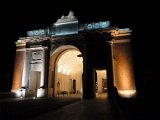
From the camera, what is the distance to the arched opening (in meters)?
26.0

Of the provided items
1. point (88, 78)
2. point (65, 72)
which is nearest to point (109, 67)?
point (88, 78)

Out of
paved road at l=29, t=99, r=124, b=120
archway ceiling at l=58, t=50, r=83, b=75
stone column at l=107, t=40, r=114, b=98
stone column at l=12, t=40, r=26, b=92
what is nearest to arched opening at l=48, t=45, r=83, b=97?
archway ceiling at l=58, t=50, r=83, b=75

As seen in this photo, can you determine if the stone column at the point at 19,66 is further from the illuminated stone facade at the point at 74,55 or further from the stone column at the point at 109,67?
the stone column at the point at 109,67

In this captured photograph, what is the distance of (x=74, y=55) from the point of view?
99.4ft

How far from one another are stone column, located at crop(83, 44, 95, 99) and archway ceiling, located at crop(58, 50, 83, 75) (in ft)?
15.8

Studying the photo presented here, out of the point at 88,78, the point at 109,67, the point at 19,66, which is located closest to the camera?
the point at 109,67

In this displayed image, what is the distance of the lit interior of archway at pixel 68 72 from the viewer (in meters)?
28.7

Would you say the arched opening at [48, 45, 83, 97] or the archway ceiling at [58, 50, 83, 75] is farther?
the archway ceiling at [58, 50, 83, 75]

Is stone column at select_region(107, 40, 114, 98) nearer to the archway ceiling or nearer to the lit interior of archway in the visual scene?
the lit interior of archway

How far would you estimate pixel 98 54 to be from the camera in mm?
23531

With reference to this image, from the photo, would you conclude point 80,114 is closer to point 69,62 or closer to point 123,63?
point 123,63

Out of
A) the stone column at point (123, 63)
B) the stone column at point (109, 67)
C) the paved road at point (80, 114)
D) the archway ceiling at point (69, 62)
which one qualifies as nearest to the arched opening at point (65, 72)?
the archway ceiling at point (69, 62)

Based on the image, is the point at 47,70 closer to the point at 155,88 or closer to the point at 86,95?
the point at 86,95

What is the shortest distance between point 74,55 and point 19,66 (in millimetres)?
9154
